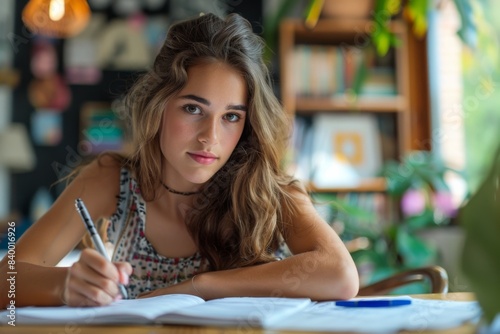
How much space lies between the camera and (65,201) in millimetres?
1165

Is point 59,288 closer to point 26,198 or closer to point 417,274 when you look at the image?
point 417,274

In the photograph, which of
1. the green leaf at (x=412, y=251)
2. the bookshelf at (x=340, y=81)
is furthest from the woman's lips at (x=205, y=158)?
the bookshelf at (x=340, y=81)

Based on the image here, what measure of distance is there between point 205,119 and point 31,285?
38 centimetres

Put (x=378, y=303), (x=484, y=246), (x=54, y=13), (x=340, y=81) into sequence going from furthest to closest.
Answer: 1. (x=340, y=81)
2. (x=54, y=13)
3. (x=378, y=303)
4. (x=484, y=246)

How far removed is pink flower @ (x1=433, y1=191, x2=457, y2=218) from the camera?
2662mm

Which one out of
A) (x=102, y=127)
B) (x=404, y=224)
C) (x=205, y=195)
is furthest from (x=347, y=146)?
(x=205, y=195)

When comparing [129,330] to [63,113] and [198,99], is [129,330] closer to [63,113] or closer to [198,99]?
[198,99]

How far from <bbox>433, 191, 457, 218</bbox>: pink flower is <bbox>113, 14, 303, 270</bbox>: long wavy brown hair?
5.15 ft

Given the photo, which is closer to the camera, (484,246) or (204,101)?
(484,246)

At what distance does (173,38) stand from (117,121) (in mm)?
2531

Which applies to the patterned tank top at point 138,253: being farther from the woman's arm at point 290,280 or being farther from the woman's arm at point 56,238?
the woman's arm at point 290,280

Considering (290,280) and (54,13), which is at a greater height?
(54,13)

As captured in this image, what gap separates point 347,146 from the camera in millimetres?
3168

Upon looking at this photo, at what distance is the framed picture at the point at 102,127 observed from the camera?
358 cm
